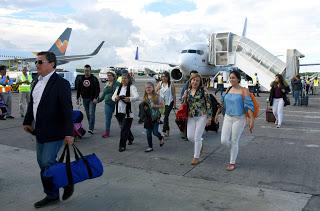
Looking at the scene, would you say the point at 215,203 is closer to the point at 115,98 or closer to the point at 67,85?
the point at 67,85

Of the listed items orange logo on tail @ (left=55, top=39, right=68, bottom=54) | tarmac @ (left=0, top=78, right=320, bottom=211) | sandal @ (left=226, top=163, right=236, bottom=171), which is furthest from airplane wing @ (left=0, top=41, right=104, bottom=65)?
sandal @ (left=226, top=163, right=236, bottom=171)

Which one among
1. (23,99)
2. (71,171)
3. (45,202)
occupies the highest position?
(23,99)

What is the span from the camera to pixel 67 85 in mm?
4438

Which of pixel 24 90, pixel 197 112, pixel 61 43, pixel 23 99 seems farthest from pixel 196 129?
pixel 61 43

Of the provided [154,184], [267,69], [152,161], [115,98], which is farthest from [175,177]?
[267,69]

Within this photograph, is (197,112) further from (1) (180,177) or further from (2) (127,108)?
(2) (127,108)

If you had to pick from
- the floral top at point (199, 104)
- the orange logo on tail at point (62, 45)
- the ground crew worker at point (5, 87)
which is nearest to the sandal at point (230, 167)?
the floral top at point (199, 104)

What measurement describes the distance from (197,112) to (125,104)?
1995mm

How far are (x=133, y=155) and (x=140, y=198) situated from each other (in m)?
2.41

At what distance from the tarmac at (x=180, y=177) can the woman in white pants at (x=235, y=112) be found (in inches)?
19.8

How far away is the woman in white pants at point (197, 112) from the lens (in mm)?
6320

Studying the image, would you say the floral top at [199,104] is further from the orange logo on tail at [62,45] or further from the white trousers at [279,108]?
the orange logo on tail at [62,45]

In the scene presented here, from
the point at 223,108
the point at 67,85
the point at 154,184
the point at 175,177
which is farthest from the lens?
the point at 223,108

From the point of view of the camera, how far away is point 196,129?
6359 millimetres
